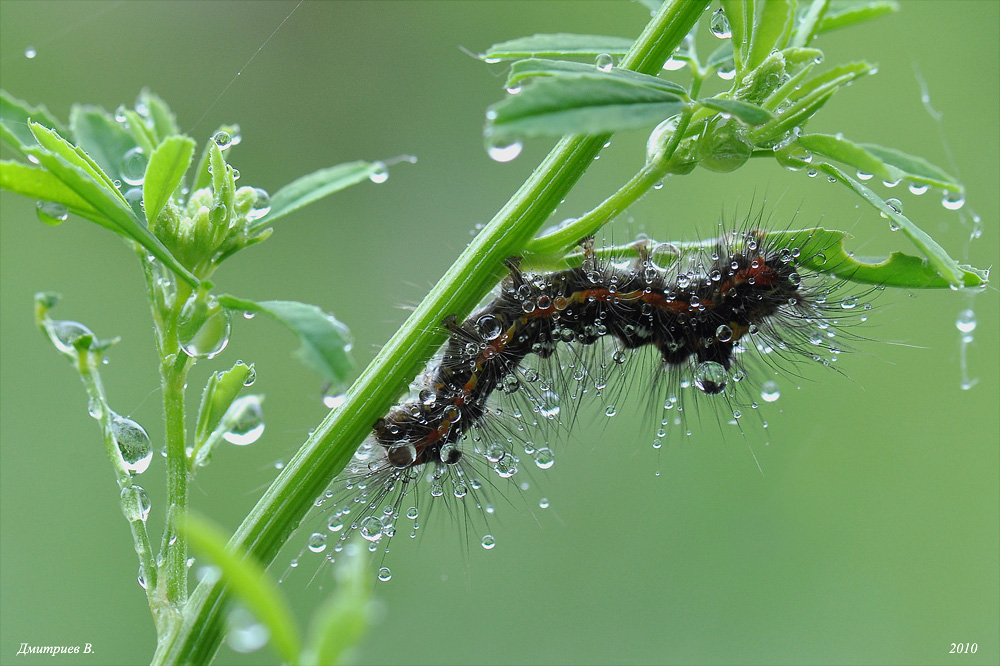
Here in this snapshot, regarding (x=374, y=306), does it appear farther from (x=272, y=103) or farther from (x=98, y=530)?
(x=98, y=530)

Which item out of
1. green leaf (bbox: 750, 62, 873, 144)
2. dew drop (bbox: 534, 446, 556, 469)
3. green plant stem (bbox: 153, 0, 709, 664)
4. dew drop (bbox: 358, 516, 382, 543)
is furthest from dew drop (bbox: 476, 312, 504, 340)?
green leaf (bbox: 750, 62, 873, 144)

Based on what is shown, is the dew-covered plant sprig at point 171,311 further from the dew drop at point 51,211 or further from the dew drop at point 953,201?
the dew drop at point 953,201

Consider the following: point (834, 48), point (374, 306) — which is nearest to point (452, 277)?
point (374, 306)

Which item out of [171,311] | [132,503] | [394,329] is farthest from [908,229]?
[394,329]

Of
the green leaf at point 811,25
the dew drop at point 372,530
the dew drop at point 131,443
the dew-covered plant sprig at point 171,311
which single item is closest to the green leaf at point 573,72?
the green leaf at point 811,25

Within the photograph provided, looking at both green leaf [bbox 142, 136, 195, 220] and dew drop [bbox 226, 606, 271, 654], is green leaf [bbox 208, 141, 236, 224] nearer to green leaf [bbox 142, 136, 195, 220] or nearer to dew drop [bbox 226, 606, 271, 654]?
green leaf [bbox 142, 136, 195, 220]
